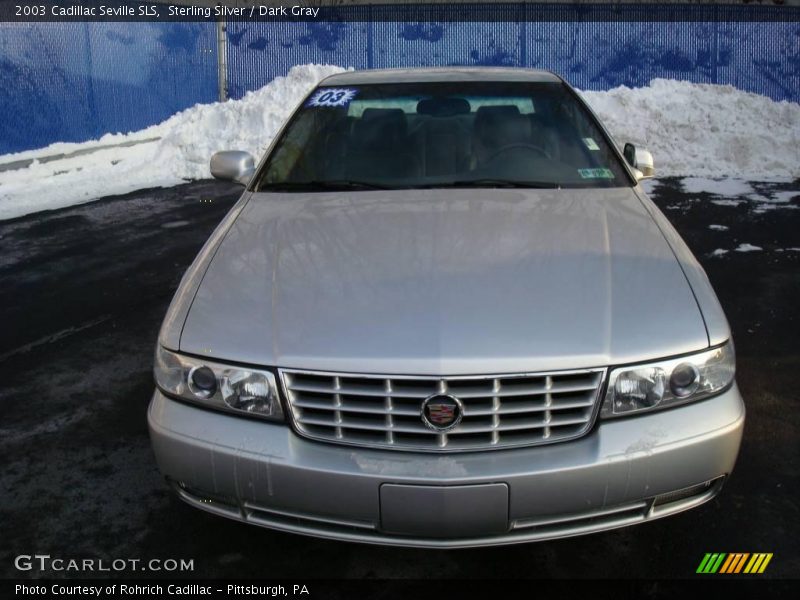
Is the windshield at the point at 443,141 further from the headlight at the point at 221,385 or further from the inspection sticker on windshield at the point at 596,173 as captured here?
the headlight at the point at 221,385

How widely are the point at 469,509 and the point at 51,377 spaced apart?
3.07m

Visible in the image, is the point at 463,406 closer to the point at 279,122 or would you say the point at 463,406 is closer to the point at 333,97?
the point at 333,97

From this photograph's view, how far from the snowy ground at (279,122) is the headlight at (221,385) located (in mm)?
7245

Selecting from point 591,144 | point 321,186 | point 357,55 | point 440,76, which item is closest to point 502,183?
point 591,144

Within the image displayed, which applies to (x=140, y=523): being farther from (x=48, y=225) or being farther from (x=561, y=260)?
(x=48, y=225)

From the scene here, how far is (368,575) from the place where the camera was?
2.79 m

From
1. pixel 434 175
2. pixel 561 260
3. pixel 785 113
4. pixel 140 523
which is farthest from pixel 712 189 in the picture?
pixel 140 523

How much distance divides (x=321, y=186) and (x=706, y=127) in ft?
34.8

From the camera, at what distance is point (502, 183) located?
3.62m

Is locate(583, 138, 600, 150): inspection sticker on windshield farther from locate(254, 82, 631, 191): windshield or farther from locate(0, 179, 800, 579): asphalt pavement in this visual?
locate(0, 179, 800, 579): asphalt pavement

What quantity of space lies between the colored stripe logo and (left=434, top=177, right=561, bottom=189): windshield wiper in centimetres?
162

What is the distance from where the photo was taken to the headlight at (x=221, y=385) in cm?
245

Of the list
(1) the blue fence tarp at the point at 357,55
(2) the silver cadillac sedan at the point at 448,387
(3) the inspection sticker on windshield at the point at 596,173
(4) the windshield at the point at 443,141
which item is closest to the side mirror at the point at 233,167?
(4) the windshield at the point at 443,141

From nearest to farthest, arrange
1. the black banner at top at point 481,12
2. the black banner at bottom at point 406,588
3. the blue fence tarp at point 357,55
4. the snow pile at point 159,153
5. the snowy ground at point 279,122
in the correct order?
the black banner at bottom at point 406,588, the snow pile at point 159,153, the snowy ground at point 279,122, the blue fence tarp at point 357,55, the black banner at top at point 481,12
